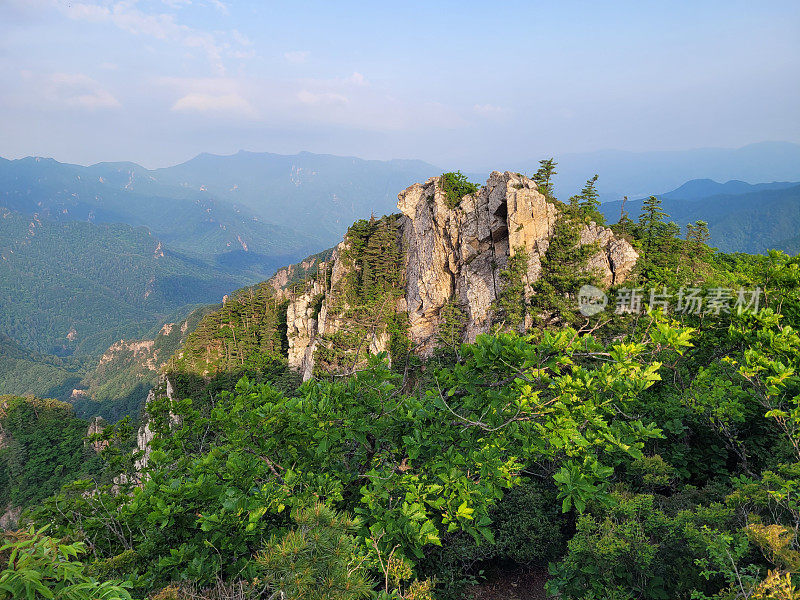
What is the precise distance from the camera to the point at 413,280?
157ft

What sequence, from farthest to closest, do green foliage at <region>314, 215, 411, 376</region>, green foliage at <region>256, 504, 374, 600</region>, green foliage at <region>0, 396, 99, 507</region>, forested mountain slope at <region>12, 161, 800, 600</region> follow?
1. green foliage at <region>0, 396, 99, 507</region>
2. green foliage at <region>314, 215, 411, 376</region>
3. forested mountain slope at <region>12, 161, 800, 600</region>
4. green foliage at <region>256, 504, 374, 600</region>

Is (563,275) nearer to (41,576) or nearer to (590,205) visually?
(590,205)

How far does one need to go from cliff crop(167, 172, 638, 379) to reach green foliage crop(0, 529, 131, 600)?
3101 cm

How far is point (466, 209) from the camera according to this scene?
43594mm

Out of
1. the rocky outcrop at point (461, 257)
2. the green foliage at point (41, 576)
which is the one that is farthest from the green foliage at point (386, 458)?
the rocky outcrop at point (461, 257)

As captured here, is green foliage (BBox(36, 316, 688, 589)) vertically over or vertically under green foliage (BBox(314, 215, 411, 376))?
over

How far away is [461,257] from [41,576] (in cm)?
4330

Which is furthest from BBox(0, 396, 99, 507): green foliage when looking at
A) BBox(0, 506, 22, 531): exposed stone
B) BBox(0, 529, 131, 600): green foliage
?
BBox(0, 529, 131, 600): green foliage

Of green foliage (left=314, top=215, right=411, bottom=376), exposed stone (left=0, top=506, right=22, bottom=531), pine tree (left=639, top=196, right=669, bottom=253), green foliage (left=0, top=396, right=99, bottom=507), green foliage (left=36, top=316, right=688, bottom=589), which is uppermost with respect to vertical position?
pine tree (left=639, top=196, right=669, bottom=253)

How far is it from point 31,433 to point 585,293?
78375 mm

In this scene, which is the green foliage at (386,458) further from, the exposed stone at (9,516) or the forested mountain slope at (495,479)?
the exposed stone at (9,516)

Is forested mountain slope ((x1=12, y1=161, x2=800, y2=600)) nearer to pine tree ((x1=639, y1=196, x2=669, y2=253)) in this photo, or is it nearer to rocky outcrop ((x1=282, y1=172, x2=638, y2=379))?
rocky outcrop ((x1=282, y1=172, x2=638, y2=379))

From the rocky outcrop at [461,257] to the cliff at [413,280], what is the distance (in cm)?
11

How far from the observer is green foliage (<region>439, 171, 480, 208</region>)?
45750 millimetres
